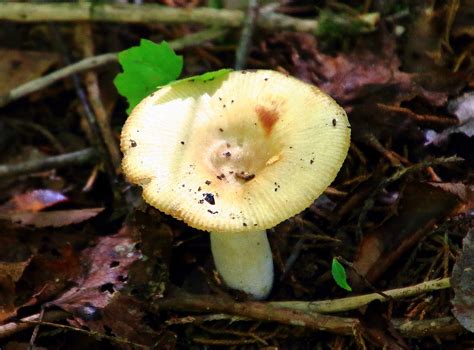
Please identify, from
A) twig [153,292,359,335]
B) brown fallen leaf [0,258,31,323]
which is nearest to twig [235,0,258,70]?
twig [153,292,359,335]

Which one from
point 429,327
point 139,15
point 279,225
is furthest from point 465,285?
point 139,15

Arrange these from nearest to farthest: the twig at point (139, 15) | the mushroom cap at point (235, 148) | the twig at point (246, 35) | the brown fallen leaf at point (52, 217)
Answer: the mushroom cap at point (235, 148) < the brown fallen leaf at point (52, 217) < the twig at point (246, 35) < the twig at point (139, 15)

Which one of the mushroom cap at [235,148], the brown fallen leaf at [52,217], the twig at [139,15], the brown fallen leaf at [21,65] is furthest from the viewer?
the brown fallen leaf at [21,65]

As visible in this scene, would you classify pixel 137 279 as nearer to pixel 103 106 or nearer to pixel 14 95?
pixel 103 106

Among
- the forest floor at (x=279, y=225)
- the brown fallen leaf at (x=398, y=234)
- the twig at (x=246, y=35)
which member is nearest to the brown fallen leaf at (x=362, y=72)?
the forest floor at (x=279, y=225)

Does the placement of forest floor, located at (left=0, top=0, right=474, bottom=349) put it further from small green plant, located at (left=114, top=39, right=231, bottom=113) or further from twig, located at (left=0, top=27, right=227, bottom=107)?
small green plant, located at (left=114, top=39, right=231, bottom=113)

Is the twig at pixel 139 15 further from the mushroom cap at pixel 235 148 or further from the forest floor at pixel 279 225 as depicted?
the mushroom cap at pixel 235 148

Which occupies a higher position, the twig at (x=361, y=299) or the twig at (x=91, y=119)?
→ the twig at (x=91, y=119)
